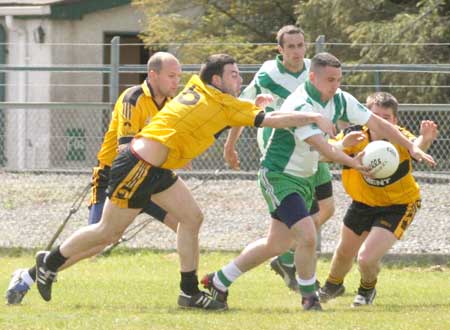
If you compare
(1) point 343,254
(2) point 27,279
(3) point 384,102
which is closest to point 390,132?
(3) point 384,102

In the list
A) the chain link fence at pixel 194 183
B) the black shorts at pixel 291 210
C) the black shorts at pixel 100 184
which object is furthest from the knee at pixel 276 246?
the chain link fence at pixel 194 183

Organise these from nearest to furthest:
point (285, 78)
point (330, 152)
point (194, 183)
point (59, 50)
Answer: point (330, 152), point (285, 78), point (194, 183), point (59, 50)

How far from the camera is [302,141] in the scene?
372 inches

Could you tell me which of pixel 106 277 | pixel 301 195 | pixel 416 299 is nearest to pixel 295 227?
pixel 301 195

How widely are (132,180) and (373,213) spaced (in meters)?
2.13

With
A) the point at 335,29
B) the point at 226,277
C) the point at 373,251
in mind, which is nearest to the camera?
the point at 226,277

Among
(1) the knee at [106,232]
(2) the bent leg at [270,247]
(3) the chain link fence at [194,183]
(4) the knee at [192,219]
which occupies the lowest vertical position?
(3) the chain link fence at [194,183]

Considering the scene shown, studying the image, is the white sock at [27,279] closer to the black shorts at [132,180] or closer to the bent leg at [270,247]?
the black shorts at [132,180]

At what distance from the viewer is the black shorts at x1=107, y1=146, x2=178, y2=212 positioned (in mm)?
9344

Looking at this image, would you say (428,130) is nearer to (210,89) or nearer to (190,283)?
(210,89)

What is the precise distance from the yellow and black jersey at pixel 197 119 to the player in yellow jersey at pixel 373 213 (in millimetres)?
1150

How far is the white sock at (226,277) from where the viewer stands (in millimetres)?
9844

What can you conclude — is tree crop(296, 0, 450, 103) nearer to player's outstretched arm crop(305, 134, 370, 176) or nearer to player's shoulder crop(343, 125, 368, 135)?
player's shoulder crop(343, 125, 368, 135)

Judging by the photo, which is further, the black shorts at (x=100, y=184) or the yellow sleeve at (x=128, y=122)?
the black shorts at (x=100, y=184)
